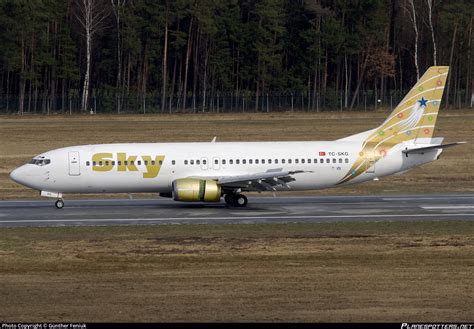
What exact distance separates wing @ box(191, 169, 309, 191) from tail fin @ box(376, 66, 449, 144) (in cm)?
471

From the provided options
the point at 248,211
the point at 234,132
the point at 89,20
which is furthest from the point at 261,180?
the point at 89,20

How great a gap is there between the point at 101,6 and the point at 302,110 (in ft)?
89.8

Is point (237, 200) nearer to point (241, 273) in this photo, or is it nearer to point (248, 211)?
point (248, 211)

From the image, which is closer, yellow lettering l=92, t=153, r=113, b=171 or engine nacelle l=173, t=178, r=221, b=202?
engine nacelle l=173, t=178, r=221, b=202

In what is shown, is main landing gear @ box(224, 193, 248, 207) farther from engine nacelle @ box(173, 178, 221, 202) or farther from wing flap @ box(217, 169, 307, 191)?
engine nacelle @ box(173, 178, 221, 202)

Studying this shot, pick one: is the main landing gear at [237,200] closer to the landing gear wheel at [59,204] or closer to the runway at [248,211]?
the runway at [248,211]

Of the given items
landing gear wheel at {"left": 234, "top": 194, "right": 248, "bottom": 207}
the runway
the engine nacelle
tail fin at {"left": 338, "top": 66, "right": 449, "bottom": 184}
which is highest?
tail fin at {"left": 338, "top": 66, "right": 449, "bottom": 184}

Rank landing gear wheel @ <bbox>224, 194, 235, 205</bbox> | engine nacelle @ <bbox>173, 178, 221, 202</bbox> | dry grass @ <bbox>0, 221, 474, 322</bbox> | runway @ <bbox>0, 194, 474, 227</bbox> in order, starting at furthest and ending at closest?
landing gear wheel @ <bbox>224, 194, 235, 205</bbox> → engine nacelle @ <bbox>173, 178, 221, 202</bbox> → runway @ <bbox>0, 194, 474, 227</bbox> → dry grass @ <bbox>0, 221, 474, 322</bbox>

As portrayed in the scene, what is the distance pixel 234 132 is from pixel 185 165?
116ft

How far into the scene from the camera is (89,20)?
102 m

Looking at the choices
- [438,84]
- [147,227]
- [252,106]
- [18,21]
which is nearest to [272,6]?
[252,106]

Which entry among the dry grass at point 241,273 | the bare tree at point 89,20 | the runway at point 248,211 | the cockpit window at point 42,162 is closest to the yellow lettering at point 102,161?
Answer: the runway at point 248,211

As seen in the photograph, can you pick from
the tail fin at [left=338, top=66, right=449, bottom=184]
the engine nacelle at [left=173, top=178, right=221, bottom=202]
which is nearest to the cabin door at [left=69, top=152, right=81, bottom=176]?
the engine nacelle at [left=173, top=178, right=221, bottom=202]

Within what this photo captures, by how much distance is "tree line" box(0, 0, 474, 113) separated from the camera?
104500 mm
